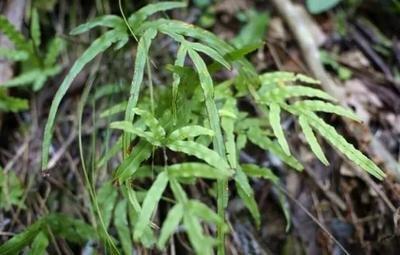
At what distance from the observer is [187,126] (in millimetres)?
1199

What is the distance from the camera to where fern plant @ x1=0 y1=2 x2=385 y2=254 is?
3.62 feet

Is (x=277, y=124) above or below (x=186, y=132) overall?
below

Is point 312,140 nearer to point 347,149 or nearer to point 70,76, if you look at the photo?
point 347,149

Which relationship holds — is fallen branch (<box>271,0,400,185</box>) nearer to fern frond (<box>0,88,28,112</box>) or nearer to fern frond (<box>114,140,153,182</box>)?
fern frond (<box>114,140,153,182</box>)

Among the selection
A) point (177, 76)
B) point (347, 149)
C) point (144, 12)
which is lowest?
point (347, 149)

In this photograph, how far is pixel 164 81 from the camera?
1917 millimetres

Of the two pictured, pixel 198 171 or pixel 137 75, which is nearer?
pixel 198 171

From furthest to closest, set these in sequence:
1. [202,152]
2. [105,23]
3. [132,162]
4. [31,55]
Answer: [31,55] → [105,23] → [132,162] → [202,152]

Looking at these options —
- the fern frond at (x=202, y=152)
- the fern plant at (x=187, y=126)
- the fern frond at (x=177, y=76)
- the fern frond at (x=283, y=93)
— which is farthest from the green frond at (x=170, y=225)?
the fern frond at (x=283, y=93)

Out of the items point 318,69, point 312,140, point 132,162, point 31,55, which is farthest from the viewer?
point 318,69

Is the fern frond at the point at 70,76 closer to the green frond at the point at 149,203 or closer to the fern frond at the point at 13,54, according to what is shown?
the green frond at the point at 149,203

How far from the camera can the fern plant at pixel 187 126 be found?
3.62 feet

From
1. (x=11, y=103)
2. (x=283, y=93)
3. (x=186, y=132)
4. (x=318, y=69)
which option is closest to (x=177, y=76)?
(x=186, y=132)

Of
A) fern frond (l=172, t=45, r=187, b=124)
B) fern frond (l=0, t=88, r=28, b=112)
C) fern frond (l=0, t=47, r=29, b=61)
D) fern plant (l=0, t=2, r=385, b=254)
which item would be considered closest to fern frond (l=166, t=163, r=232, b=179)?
fern plant (l=0, t=2, r=385, b=254)
